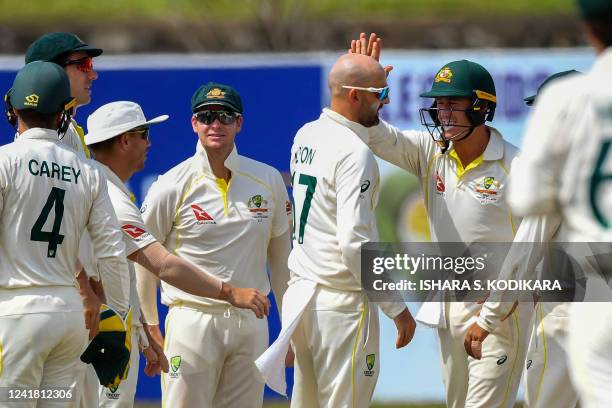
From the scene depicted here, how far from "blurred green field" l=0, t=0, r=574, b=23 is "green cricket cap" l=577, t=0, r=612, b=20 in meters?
10.3

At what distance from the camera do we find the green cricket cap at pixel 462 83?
737 centimetres

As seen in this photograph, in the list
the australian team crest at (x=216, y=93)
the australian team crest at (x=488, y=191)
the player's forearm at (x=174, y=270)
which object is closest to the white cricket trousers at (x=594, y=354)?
the australian team crest at (x=488, y=191)

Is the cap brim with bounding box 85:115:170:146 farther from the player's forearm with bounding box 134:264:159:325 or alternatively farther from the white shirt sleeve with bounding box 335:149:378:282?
the white shirt sleeve with bounding box 335:149:378:282

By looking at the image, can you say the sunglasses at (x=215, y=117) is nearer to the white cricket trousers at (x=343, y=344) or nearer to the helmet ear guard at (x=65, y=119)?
the helmet ear guard at (x=65, y=119)

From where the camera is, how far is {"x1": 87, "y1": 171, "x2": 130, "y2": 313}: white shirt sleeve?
20.4ft

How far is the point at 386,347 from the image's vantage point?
1075 centimetres

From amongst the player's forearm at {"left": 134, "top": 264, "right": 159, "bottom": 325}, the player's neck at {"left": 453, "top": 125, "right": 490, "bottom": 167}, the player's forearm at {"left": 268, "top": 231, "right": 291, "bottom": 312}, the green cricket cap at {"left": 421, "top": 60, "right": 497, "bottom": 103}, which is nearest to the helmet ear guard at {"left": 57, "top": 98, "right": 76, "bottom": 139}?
the player's forearm at {"left": 134, "top": 264, "right": 159, "bottom": 325}

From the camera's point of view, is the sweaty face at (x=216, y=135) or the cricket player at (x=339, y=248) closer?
the cricket player at (x=339, y=248)

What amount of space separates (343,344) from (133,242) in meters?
1.32

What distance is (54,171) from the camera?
601 cm

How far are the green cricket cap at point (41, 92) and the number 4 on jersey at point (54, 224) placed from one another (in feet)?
1.45

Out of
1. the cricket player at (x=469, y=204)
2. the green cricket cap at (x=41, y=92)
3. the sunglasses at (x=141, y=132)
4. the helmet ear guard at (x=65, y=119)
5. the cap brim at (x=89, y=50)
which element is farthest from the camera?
the sunglasses at (x=141, y=132)

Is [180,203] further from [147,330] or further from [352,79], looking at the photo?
[352,79]

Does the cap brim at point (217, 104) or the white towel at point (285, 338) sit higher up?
the cap brim at point (217, 104)
